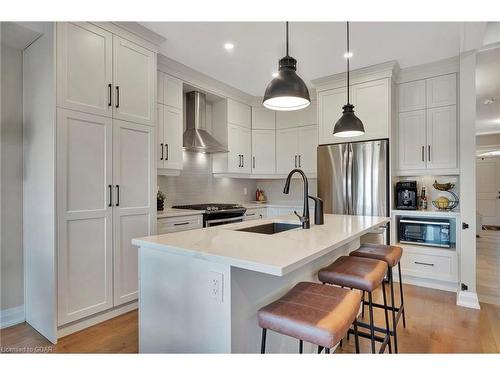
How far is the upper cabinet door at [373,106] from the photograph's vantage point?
11.6 ft

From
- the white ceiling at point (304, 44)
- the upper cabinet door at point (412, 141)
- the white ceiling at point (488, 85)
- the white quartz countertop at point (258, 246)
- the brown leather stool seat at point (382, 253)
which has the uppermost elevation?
the white ceiling at point (304, 44)

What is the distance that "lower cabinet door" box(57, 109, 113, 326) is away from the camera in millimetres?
2213

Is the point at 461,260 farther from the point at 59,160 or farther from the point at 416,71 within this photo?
the point at 59,160

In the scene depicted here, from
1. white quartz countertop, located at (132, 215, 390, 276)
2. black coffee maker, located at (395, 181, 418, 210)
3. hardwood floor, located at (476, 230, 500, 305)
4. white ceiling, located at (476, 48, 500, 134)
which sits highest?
white ceiling, located at (476, 48, 500, 134)

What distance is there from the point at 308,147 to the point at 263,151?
0.76 metres

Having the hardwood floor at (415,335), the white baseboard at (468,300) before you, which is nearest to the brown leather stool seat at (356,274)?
the hardwood floor at (415,335)

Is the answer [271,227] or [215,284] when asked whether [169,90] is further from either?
[215,284]

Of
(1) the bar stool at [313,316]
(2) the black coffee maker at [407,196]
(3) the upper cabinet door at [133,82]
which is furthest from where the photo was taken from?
(2) the black coffee maker at [407,196]

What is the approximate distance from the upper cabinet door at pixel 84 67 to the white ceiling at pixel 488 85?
12.0 ft

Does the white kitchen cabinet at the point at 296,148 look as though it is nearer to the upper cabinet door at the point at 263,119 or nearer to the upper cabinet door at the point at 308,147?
the upper cabinet door at the point at 308,147

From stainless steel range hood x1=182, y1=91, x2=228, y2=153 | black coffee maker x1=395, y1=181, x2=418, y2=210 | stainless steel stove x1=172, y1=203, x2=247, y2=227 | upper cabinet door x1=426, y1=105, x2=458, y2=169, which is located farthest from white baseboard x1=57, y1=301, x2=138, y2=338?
upper cabinet door x1=426, y1=105, x2=458, y2=169

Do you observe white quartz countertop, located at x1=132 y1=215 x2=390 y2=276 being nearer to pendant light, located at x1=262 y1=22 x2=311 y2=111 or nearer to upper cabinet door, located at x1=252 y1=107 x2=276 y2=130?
pendant light, located at x1=262 y1=22 x2=311 y2=111

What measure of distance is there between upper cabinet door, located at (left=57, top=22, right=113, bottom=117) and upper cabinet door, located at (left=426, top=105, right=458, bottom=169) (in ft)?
11.8

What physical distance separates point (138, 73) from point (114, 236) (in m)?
1.56
